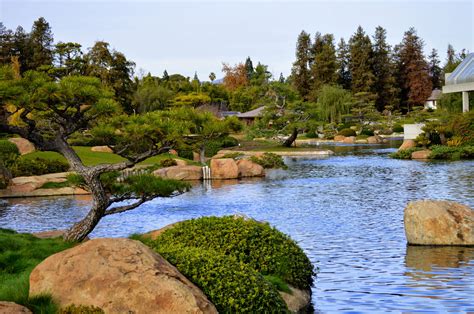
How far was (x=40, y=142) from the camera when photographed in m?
12.2

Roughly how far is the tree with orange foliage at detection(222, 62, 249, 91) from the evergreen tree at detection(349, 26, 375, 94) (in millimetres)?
21804

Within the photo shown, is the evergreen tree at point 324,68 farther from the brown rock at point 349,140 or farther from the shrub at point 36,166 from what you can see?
the shrub at point 36,166

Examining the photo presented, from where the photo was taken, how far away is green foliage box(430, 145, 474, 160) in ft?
129

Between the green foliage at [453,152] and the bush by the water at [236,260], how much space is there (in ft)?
104

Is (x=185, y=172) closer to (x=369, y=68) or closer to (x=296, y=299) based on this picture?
(x=296, y=299)

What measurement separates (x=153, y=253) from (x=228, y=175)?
2483cm

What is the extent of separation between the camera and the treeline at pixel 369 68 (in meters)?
92.1

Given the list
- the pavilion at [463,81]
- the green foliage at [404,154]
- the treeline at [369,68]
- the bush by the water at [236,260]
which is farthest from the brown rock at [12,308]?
the treeline at [369,68]

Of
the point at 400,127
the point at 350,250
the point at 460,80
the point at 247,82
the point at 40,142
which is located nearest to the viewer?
the point at 40,142

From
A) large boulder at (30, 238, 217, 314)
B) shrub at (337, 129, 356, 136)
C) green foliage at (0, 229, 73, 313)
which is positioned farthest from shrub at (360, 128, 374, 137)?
large boulder at (30, 238, 217, 314)

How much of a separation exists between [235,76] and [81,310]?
105 meters

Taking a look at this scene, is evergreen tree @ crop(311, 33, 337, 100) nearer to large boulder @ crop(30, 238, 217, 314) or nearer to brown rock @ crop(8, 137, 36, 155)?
brown rock @ crop(8, 137, 36, 155)

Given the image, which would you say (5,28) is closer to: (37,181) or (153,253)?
(37,181)

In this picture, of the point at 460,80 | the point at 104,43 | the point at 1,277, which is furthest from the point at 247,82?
the point at 1,277
